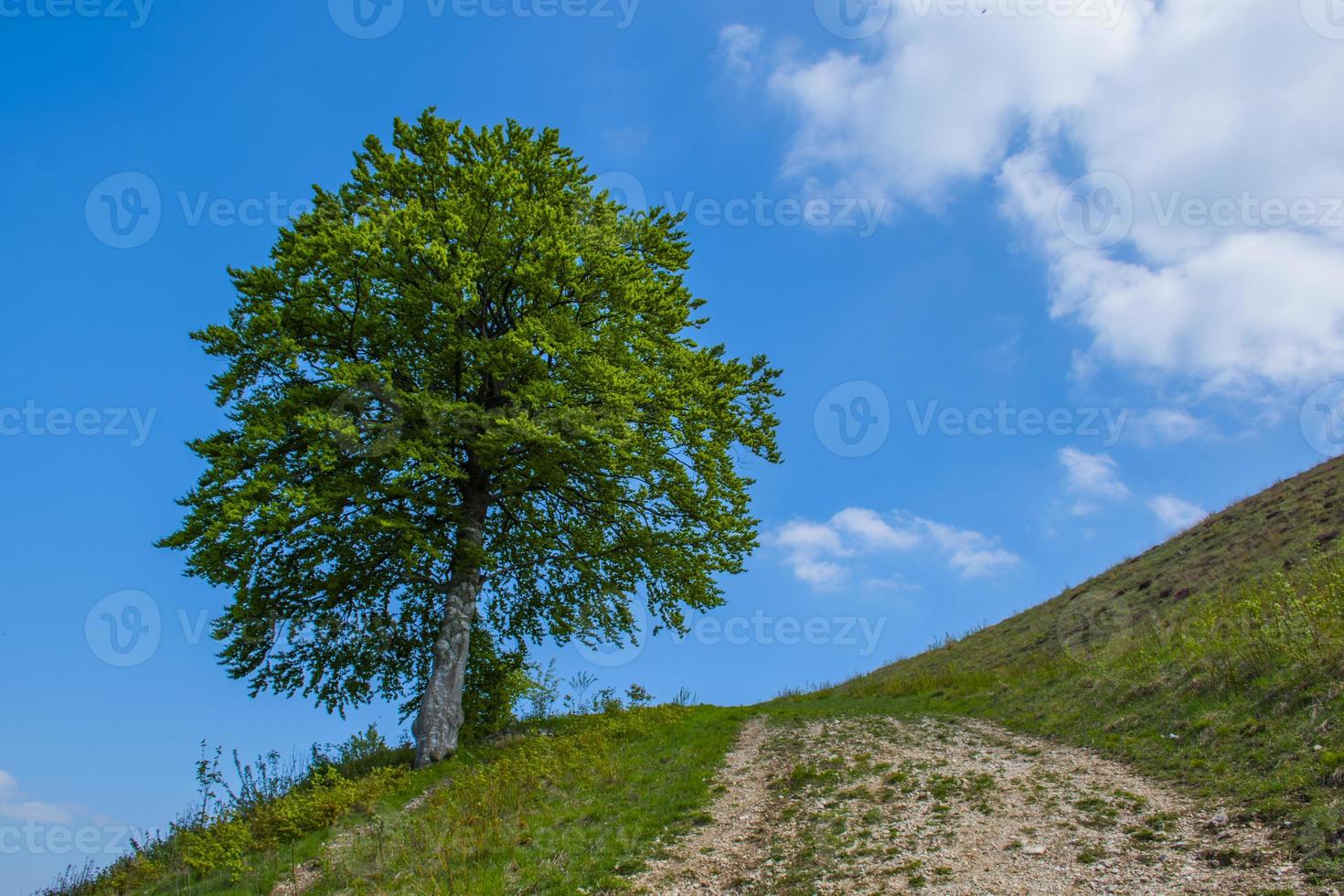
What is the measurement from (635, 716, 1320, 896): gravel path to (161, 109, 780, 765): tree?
8074 millimetres

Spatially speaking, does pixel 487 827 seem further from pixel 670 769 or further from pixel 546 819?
pixel 670 769

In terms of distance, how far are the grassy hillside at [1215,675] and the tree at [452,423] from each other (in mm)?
9292

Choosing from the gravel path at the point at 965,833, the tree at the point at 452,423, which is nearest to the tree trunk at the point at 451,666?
the tree at the point at 452,423

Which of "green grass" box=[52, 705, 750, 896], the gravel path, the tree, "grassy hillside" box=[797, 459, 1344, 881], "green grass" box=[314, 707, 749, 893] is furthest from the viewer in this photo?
the tree

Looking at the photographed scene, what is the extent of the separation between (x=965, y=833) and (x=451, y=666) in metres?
13.0

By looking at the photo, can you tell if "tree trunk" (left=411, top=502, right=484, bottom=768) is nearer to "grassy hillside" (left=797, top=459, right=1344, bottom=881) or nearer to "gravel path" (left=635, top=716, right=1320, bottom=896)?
"gravel path" (left=635, top=716, right=1320, bottom=896)

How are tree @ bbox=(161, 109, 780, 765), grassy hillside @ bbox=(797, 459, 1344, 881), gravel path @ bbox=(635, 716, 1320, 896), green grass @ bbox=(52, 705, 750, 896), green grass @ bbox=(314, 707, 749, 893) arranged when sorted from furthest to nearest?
tree @ bbox=(161, 109, 780, 765) → green grass @ bbox=(52, 705, 750, 896) → green grass @ bbox=(314, 707, 749, 893) → grassy hillside @ bbox=(797, 459, 1344, 881) → gravel path @ bbox=(635, 716, 1320, 896)

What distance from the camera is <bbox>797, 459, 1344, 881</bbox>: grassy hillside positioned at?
1059cm

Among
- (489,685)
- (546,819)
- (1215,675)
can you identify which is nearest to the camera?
(546,819)

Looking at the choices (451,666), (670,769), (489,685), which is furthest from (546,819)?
(489,685)

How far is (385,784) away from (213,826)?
3442 millimetres

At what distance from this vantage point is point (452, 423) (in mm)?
18797

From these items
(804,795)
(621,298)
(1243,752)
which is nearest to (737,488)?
(621,298)

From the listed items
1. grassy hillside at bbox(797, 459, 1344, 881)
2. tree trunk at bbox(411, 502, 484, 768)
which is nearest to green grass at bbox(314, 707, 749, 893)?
tree trunk at bbox(411, 502, 484, 768)
